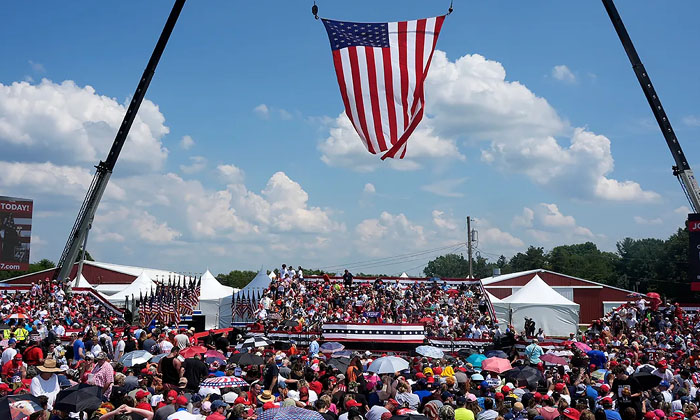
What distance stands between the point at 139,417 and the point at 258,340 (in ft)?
39.1

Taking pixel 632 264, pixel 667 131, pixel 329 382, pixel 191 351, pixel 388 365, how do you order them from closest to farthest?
pixel 329 382, pixel 388 365, pixel 191 351, pixel 667 131, pixel 632 264

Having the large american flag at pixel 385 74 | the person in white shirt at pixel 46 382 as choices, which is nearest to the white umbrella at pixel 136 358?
the person in white shirt at pixel 46 382

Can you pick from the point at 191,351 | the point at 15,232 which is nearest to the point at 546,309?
the point at 191,351

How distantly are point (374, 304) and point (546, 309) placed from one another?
12.3 meters

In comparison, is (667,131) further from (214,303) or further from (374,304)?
(214,303)

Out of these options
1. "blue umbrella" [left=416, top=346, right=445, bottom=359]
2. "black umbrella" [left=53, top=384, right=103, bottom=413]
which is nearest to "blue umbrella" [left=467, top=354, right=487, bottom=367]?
"blue umbrella" [left=416, top=346, right=445, bottom=359]

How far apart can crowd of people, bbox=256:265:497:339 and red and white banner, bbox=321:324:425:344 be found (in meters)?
0.70

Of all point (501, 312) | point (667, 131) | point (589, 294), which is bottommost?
point (501, 312)

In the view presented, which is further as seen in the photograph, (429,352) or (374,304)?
(374,304)

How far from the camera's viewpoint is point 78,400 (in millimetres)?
9766

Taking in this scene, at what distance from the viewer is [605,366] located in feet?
60.8

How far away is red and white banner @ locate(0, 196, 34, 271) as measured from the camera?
48188 millimetres

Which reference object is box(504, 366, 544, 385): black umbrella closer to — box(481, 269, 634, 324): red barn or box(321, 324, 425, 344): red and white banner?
box(321, 324, 425, 344): red and white banner

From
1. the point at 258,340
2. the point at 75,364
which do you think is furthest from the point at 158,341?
the point at 258,340
